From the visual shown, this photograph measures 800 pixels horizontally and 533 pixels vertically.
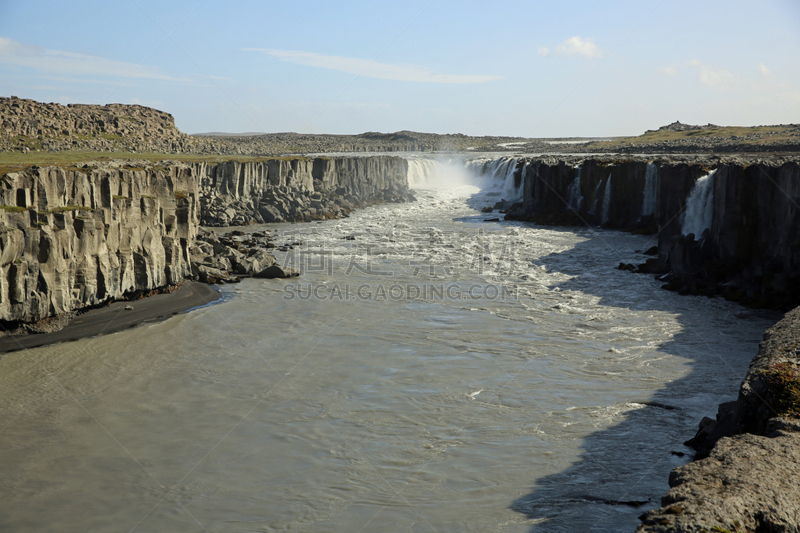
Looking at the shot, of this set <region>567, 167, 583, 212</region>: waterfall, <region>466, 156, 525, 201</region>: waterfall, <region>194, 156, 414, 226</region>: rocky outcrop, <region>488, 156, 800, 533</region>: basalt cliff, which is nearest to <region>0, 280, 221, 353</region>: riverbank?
<region>488, 156, 800, 533</region>: basalt cliff

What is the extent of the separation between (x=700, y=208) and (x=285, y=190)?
3670 centimetres

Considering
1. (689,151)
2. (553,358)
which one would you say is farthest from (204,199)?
(689,151)

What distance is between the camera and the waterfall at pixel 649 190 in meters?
42.6

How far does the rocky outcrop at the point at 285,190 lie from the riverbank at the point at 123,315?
22.3 meters

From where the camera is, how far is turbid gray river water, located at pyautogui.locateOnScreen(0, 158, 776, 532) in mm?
10367

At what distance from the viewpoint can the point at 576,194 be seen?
165 ft

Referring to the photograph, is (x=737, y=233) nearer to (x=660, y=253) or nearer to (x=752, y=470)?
(x=660, y=253)

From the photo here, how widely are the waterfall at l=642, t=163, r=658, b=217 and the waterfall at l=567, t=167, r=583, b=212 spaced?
652 centimetres

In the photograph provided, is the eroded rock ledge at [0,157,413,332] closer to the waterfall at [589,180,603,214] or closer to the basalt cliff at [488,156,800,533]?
the basalt cliff at [488,156,800,533]

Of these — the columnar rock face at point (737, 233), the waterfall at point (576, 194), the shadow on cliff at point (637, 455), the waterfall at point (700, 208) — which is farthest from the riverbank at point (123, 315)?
the waterfall at point (576, 194)

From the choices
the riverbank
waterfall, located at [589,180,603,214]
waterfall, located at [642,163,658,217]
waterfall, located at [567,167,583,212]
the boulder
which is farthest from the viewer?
waterfall, located at [567,167,583,212]

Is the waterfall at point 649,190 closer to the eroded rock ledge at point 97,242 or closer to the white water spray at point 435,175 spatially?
the eroded rock ledge at point 97,242

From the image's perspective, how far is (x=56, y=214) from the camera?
771 inches

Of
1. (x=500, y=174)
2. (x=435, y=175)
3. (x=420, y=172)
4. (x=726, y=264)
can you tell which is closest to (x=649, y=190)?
(x=726, y=264)
